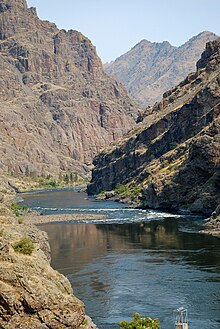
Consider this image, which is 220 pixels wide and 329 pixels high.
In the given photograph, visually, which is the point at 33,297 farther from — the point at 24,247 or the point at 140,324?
the point at 140,324

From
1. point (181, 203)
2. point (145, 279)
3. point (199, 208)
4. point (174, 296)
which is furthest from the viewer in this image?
point (181, 203)

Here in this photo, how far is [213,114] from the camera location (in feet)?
625

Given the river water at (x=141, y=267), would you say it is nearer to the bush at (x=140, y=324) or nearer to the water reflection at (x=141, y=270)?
the water reflection at (x=141, y=270)

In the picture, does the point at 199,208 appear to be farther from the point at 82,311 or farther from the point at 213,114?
the point at 82,311

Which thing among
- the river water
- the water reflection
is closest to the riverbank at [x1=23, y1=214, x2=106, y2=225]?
the river water

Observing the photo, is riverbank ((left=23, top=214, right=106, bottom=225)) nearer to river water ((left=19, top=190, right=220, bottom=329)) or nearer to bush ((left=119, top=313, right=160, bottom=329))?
river water ((left=19, top=190, right=220, bottom=329))

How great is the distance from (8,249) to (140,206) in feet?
458

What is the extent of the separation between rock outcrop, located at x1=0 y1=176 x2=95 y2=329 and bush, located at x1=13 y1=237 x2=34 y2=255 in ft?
1.13

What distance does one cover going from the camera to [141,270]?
90.6 metres

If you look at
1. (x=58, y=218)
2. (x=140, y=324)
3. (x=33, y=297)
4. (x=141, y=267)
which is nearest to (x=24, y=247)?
(x=33, y=297)

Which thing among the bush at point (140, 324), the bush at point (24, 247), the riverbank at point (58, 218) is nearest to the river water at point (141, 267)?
the riverbank at point (58, 218)

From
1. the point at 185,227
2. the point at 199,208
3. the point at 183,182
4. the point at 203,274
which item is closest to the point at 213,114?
the point at 183,182

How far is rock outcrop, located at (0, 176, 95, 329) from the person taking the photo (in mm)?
51438

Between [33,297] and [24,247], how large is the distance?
20.0ft
